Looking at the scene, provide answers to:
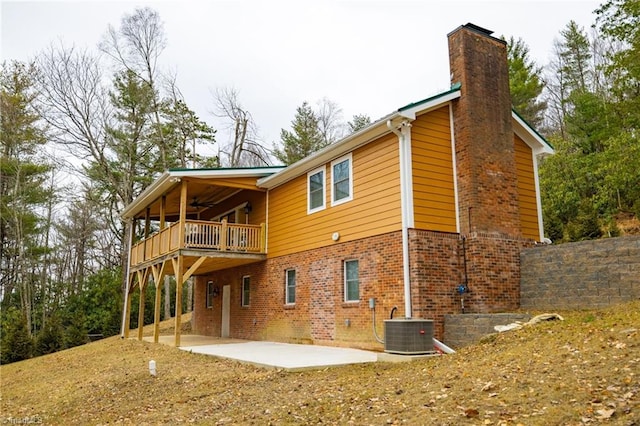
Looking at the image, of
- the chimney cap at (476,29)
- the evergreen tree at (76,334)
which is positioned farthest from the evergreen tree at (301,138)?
the chimney cap at (476,29)

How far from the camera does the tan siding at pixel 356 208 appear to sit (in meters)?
11.4

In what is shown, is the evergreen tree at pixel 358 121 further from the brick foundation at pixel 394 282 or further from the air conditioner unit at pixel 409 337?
the air conditioner unit at pixel 409 337

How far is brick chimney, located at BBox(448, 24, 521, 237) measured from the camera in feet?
37.3

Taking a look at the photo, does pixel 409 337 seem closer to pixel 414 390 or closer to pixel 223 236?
pixel 414 390

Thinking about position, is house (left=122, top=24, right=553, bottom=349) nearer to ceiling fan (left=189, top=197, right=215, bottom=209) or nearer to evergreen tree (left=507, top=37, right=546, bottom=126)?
ceiling fan (left=189, top=197, right=215, bottom=209)

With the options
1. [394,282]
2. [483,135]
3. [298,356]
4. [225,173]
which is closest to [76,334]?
[225,173]

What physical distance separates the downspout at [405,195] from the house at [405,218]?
2 centimetres

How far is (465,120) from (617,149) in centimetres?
755

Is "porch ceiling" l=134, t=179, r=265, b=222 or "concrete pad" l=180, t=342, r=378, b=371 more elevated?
"porch ceiling" l=134, t=179, r=265, b=222

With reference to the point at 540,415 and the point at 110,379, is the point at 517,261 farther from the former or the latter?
the point at 110,379

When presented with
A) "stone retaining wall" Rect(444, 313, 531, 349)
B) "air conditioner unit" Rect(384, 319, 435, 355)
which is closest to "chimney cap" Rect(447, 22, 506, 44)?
"stone retaining wall" Rect(444, 313, 531, 349)

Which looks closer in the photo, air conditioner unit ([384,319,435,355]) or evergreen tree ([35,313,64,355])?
air conditioner unit ([384,319,435,355])

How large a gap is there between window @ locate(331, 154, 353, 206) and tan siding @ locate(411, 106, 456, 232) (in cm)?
206

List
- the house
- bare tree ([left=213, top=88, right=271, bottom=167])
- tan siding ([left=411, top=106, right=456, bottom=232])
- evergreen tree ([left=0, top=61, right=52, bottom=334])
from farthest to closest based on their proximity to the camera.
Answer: bare tree ([left=213, top=88, right=271, bottom=167]), evergreen tree ([left=0, top=61, right=52, bottom=334]), tan siding ([left=411, top=106, right=456, bottom=232]), the house
